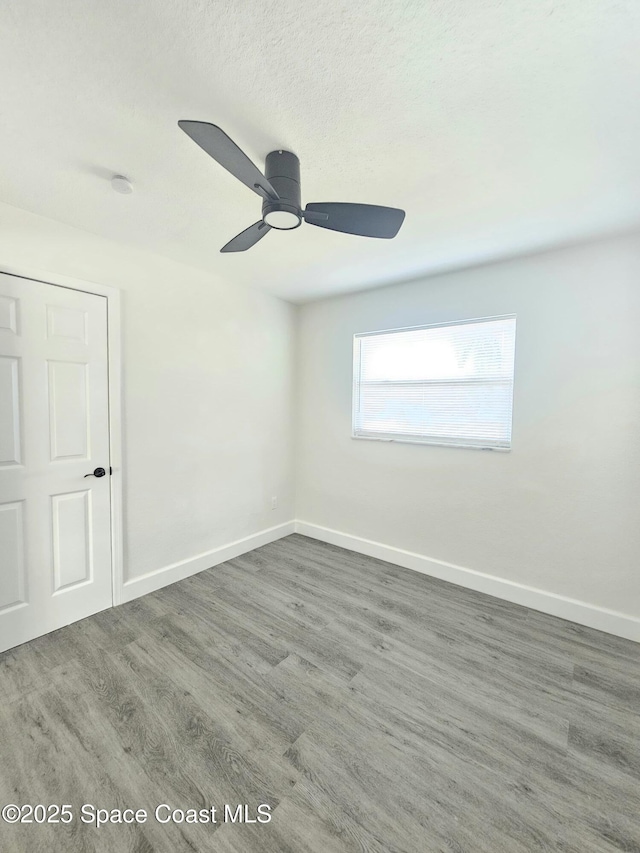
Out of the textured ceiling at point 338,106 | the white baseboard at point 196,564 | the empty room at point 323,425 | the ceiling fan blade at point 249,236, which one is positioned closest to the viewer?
the textured ceiling at point 338,106

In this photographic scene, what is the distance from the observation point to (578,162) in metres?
1.58

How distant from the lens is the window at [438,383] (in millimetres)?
2717

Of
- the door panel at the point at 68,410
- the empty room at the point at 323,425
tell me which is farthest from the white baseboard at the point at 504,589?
the door panel at the point at 68,410

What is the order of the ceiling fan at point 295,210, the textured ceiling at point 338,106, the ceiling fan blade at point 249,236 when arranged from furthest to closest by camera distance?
the ceiling fan blade at point 249,236 → the ceiling fan at point 295,210 → the textured ceiling at point 338,106

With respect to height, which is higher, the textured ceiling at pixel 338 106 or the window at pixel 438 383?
the textured ceiling at pixel 338 106

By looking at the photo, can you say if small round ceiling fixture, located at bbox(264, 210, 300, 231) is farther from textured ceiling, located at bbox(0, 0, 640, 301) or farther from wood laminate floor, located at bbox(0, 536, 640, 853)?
wood laminate floor, located at bbox(0, 536, 640, 853)

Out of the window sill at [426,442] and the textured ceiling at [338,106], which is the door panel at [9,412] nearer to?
the textured ceiling at [338,106]

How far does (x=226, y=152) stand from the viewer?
1165 millimetres

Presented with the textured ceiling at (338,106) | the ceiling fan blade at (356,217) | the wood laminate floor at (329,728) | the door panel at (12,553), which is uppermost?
the textured ceiling at (338,106)

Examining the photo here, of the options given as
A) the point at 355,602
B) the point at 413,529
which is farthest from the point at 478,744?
the point at 413,529

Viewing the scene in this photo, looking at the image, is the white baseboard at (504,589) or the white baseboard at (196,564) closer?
the white baseboard at (504,589)

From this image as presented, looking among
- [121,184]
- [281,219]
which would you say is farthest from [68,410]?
[281,219]

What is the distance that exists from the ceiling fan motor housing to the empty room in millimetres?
14

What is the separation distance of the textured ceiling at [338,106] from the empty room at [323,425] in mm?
12
